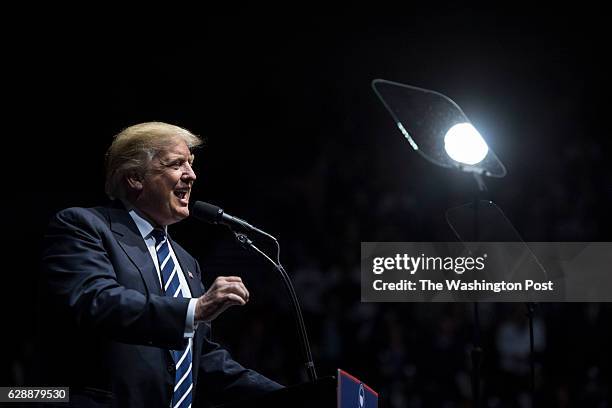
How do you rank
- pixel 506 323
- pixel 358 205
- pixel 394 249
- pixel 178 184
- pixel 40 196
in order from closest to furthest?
1. pixel 178 184
2. pixel 394 249
3. pixel 506 323
4. pixel 40 196
5. pixel 358 205

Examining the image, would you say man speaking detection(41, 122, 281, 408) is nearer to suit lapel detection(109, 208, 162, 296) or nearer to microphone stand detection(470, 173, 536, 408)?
suit lapel detection(109, 208, 162, 296)

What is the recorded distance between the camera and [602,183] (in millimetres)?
6516

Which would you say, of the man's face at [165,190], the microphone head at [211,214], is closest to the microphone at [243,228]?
the microphone head at [211,214]

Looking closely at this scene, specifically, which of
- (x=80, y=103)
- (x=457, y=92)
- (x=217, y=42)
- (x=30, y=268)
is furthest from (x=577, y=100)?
(x=30, y=268)

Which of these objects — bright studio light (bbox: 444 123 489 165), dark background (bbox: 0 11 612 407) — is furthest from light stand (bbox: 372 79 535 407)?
dark background (bbox: 0 11 612 407)

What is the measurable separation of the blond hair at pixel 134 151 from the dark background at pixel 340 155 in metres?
2.49

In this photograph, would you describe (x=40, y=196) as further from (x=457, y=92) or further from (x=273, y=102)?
(x=457, y=92)

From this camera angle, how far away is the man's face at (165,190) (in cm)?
227

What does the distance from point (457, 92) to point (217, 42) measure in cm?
222

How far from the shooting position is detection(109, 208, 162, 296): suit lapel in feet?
6.93

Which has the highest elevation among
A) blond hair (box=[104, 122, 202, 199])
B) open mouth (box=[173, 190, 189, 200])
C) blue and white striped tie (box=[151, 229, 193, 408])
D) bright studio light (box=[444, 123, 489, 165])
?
bright studio light (box=[444, 123, 489, 165])

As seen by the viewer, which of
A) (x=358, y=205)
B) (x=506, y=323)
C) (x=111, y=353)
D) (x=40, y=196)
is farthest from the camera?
(x=358, y=205)

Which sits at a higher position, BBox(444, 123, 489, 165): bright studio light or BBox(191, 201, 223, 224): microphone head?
BBox(444, 123, 489, 165): bright studio light

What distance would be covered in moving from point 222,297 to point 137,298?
0.22m
